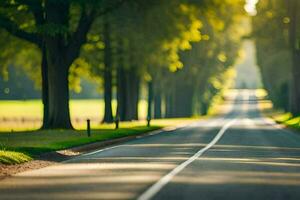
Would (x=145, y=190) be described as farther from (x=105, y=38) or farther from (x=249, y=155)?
(x=105, y=38)

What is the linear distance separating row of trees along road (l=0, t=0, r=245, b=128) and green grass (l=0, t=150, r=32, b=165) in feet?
55.7

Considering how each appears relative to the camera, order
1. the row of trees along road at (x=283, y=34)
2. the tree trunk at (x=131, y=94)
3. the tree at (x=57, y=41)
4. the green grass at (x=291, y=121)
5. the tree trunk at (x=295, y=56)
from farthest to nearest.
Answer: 1. the row of trees along road at (x=283, y=34)
2. the tree trunk at (x=295, y=56)
3. the tree trunk at (x=131, y=94)
4. the green grass at (x=291, y=121)
5. the tree at (x=57, y=41)

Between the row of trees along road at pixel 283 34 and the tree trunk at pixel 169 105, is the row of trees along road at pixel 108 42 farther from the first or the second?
the tree trunk at pixel 169 105

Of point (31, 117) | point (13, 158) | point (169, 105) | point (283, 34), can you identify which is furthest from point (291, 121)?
point (13, 158)

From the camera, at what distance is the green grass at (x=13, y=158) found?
21.6 meters

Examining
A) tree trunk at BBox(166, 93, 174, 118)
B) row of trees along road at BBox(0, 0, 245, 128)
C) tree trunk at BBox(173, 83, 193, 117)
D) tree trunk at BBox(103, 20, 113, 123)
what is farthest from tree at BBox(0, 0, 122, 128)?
tree trunk at BBox(166, 93, 174, 118)

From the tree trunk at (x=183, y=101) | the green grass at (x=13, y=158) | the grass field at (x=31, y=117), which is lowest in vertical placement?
the grass field at (x=31, y=117)

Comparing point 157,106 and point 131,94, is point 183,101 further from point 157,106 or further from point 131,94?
point 131,94

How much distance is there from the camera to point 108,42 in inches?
2286

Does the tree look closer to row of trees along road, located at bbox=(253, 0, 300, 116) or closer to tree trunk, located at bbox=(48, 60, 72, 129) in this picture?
tree trunk, located at bbox=(48, 60, 72, 129)

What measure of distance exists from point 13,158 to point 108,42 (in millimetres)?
36248

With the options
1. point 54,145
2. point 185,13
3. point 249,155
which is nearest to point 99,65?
point 185,13

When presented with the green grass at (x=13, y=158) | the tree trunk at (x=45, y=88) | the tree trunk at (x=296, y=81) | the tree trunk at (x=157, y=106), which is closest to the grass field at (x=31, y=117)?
the tree trunk at (x=45, y=88)

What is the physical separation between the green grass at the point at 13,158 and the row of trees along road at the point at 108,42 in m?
17.0
